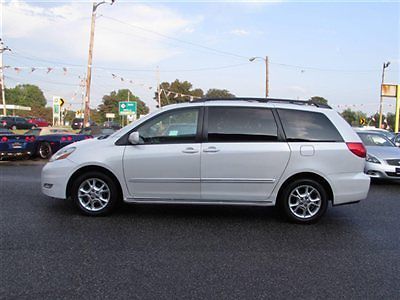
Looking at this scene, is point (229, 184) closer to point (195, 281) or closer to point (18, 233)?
point (195, 281)

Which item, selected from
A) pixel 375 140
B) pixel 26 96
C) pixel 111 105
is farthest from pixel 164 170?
pixel 26 96

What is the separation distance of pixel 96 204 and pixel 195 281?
260 centimetres

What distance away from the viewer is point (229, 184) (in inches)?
204

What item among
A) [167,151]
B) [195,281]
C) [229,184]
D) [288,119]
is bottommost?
[195,281]

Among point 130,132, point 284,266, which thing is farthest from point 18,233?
point 284,266

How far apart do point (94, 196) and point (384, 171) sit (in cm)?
674

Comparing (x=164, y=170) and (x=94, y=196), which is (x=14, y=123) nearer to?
(x=94, y=196)

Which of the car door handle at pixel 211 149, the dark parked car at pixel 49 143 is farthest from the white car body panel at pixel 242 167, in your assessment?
the dark parked car at pixel 49 143

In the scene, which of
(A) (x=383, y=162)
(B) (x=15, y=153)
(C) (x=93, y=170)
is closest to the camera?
(C) (x=93, y=170)

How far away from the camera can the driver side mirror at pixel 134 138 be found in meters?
5.19

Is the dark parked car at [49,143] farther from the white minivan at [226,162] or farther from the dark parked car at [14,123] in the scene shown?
the dark parked car at [14,123]

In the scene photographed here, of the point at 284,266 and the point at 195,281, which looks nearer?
the point at 195,281

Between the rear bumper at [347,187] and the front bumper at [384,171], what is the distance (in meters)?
3.83

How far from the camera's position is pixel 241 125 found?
5262 millimetres
